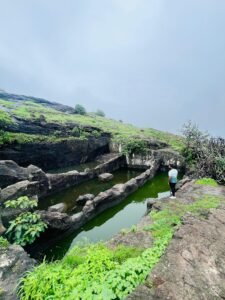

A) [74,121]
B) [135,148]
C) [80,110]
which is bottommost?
[135,148]

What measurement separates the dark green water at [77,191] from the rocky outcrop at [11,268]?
893cm

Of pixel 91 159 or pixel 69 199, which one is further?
pixel 91 159

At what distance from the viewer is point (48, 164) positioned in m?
25.5

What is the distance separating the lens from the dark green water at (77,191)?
15.9 m

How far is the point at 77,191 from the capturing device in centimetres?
1833

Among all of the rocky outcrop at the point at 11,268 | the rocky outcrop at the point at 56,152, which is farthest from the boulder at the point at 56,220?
the rocky outcrop at the point at 56,152

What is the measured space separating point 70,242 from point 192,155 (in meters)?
18.4

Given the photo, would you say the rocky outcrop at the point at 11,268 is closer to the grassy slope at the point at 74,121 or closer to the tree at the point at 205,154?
the tree at the point at 205,154

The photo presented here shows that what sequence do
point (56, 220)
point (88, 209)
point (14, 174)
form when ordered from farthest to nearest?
point (14, 174)
point (88, 209)
point (56, 220)

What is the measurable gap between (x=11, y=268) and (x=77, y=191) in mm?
Answer: 13115

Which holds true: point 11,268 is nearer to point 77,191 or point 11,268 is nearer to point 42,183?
point 42,183

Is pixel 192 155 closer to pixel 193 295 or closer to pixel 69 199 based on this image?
pixel 69 199

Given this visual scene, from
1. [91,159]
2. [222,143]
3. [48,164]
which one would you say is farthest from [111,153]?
[222,143]

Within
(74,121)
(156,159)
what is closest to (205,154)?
(156,159)
